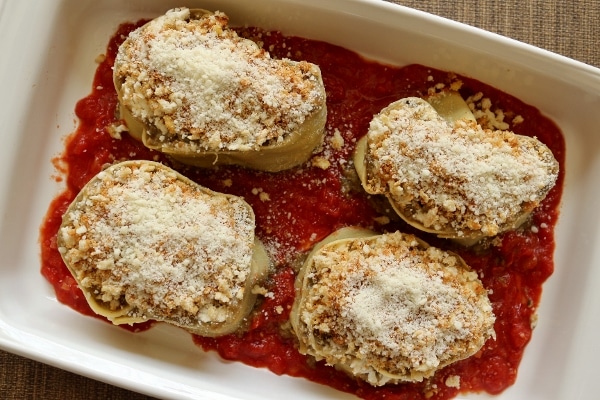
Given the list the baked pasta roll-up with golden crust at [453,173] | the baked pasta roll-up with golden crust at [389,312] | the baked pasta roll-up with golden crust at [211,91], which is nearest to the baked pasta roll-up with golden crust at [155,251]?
the baked pasta roll-up with golden crust at [211,91]

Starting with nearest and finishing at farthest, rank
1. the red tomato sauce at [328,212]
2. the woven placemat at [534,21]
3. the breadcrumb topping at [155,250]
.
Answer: the breadcrumb topping at [155,250] → the red tomato sauce at [328,212] → the woven placemat at [534,21]

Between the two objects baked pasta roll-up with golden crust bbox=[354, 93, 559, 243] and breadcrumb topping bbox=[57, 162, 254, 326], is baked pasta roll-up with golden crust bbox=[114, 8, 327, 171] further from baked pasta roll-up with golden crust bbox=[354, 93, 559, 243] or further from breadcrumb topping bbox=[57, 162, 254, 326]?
baked pasta roll-up with golden crust bbox=[354, 93, 559, 243]

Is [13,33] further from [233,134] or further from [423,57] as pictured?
[423,57]

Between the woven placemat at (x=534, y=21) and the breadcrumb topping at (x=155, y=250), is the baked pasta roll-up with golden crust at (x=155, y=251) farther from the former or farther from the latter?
the woven placemat at (x=534, y=21)

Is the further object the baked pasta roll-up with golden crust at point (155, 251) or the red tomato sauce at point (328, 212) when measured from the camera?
the red tomato sauce at point (328, 212)

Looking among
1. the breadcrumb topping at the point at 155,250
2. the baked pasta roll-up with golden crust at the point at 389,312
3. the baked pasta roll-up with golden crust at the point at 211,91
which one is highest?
the baked pasta roll-up with golden crust at the point at 211,91

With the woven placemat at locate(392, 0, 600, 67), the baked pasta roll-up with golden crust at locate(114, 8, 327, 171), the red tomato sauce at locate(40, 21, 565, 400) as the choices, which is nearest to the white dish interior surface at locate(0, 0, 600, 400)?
the red tomato sauce at locate(40, 21, 565, 400)

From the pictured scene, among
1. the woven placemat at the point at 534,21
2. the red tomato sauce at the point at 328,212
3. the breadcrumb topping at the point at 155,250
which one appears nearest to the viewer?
the breadcrumb topping at the point at 155,250

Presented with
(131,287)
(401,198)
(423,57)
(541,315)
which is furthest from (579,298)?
(131,287)
